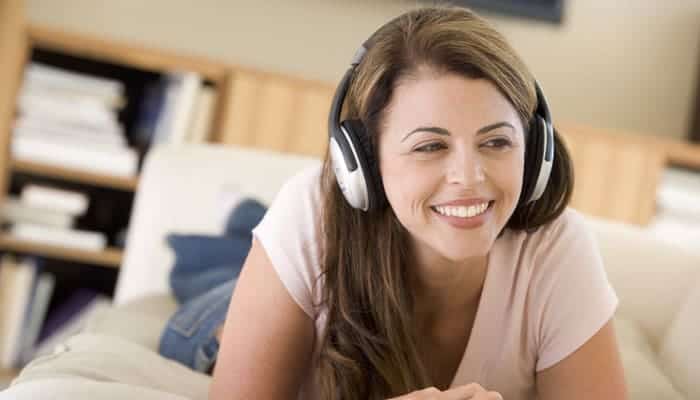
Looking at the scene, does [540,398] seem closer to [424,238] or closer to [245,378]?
[424,238]

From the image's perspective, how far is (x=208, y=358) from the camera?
4.25 feet

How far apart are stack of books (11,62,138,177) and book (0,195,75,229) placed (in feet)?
0.44

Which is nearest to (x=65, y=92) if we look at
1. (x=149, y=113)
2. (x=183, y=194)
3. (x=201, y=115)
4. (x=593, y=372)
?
(x=149, y=113)

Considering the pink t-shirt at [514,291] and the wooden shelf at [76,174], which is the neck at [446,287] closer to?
the pink t-shirt at [514,291]

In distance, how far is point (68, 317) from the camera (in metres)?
2.63

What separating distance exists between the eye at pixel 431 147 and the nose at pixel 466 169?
0.02 metres

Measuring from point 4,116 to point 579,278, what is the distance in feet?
6.25

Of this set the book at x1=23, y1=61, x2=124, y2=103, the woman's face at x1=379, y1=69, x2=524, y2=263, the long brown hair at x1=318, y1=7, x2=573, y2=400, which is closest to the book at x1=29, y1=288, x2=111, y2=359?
the book at x1=23, y1=61, x2=124, y2=103

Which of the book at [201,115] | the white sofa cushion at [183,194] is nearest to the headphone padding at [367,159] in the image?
the white sofa cushion at [183,194]

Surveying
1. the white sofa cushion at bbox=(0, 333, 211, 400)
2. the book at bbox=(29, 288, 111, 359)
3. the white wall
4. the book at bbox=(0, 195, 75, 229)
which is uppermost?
the white wall

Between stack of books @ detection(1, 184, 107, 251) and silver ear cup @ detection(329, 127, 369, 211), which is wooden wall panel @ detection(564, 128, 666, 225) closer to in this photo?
stack of books @ detection(1, 184, 107, 251)

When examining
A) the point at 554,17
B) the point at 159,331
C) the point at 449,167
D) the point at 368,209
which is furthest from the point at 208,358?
the point at 554,17

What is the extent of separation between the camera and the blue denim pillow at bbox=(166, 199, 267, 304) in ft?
5.18

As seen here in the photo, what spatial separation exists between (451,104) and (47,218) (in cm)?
189
